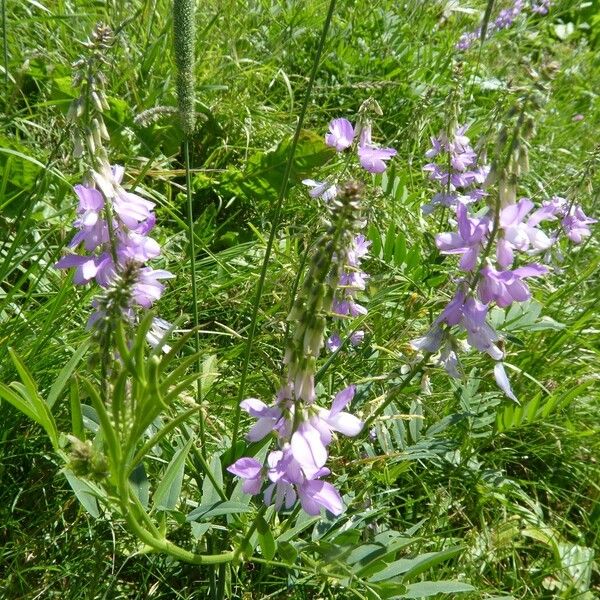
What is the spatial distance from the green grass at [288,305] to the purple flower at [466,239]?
0.20 meters

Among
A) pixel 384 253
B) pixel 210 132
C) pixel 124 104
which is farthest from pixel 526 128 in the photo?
pixel 210 132

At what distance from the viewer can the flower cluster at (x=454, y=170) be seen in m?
2.25

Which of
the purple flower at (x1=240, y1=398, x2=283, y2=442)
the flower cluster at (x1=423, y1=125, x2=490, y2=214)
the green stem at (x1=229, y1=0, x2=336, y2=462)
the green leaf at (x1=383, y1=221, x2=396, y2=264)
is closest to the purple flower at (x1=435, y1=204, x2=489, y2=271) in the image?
the green stem at (x1=229, y1=0, x2=336, y2=462)

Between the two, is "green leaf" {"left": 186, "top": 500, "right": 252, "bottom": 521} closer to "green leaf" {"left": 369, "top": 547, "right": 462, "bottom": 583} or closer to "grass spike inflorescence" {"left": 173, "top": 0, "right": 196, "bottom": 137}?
"green leaf" {"left": 369, "top": 547, "right": 462, "bottom": 583}

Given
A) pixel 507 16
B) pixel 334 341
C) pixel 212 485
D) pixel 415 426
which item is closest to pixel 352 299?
pixel 334 341

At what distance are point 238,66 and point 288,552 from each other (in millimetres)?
1971

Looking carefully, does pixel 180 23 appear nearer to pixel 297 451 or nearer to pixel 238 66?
pixel 297 451

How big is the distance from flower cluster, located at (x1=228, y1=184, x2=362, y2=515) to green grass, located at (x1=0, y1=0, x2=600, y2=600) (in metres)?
0.18

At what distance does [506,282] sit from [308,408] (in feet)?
1.14

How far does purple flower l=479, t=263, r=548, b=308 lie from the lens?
1.13m

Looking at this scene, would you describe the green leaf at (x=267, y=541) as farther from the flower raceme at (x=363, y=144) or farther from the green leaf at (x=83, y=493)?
the flower raceme at (x=363, y=144)

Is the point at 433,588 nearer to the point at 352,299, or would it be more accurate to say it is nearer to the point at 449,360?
the point at 449,360

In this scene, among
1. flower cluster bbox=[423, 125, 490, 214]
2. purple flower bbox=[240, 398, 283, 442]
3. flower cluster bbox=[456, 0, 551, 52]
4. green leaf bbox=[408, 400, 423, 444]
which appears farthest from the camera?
flower cluster bbox=[456, 0, 551, 52]

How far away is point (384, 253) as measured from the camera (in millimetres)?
2000
